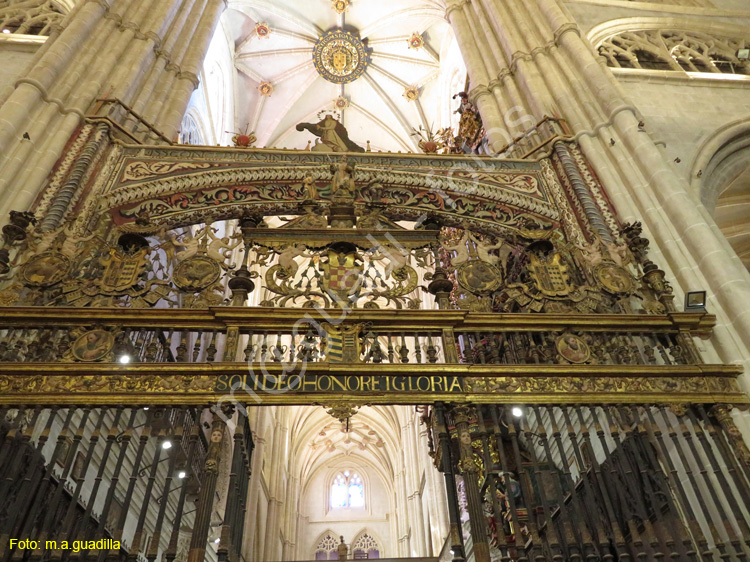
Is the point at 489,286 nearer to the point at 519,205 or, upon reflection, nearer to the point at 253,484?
the point at 519,205

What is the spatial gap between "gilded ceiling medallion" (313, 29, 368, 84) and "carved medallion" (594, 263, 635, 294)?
58.7 ft

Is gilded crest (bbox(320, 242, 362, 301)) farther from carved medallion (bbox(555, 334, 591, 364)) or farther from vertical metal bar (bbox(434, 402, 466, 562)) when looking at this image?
carved medallion (bbox(555, 334, 591, 364))

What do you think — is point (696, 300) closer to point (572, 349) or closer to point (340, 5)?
point (572, 349)

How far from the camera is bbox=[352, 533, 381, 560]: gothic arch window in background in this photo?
31.6m

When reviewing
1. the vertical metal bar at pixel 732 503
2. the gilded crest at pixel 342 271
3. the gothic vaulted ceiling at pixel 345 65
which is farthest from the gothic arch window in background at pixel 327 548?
the vertical metal bar at pixel 732 503

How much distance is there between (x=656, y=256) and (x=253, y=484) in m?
13.8

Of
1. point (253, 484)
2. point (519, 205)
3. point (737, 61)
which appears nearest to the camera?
point (519, 205)

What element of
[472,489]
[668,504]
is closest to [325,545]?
[472,489]

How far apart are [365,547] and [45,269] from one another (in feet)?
101

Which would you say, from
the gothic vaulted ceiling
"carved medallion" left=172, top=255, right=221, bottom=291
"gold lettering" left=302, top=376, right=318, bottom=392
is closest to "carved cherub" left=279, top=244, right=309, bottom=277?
"carved medallion" left=172, top=255, right=221, bottom=291

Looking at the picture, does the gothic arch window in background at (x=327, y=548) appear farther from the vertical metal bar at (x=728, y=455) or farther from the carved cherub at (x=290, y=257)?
the vertical metal bar at (x=728, y=455)

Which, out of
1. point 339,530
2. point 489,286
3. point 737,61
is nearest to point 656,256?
point 489,286

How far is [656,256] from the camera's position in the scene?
639cm

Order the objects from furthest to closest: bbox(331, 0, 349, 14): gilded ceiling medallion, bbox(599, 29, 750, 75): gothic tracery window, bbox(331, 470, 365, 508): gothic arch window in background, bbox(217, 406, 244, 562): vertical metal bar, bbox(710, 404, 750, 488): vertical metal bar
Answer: bbox(331, 470, 365, 508): gothic arch window in background, bbox(331, 0, 349, 14): gilded ceiling medallion, bbox(599, 29, 750, 75): gothic tracery window, bbox(710, 404, 750, 488): vertical metal bar, bbox(217, 406, 244, 562): vertical metal bar
